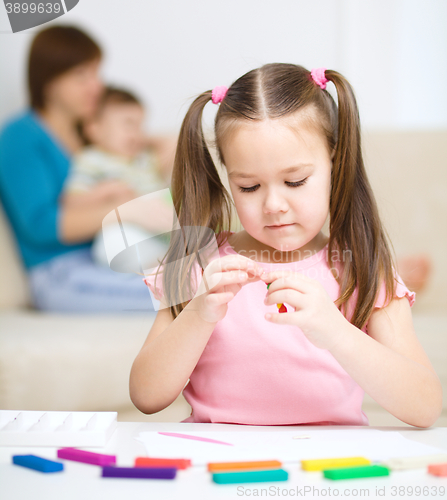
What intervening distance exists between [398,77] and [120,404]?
1.63 meters

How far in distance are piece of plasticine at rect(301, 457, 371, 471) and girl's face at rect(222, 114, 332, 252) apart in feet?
0.84

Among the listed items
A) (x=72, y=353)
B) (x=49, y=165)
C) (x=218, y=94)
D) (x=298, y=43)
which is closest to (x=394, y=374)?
(x=218, y=94)

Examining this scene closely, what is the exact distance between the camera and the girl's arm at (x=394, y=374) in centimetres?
51

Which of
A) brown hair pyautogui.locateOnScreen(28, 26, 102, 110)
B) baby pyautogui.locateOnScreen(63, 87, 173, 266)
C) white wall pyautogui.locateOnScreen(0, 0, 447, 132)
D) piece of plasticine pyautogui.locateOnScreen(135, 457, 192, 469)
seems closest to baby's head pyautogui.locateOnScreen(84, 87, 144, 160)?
baby pyautogui.locateOnScreen(63, 87, 173, 266)

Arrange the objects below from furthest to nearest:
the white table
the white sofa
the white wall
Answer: the white wall < the white sofa < the white table

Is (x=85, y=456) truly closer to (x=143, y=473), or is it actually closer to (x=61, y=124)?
(x=143, y=473)

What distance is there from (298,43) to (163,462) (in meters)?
1.64

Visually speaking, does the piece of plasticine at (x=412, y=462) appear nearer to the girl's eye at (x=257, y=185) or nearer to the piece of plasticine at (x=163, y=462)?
the piece of plasticine at (x=163, y=462)

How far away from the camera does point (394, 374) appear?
1.74 ft

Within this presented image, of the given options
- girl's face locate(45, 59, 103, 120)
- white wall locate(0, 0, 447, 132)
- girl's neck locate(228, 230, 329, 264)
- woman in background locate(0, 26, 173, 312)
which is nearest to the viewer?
girl's neck locate(228, 230, 329, 264)

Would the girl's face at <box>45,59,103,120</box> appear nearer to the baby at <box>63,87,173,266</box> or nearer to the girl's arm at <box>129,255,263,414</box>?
the baby at <box>63,87,173,266</box>

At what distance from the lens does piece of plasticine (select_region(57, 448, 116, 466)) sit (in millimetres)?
389

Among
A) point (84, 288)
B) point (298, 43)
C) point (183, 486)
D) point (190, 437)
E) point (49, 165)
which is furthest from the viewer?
point (298, 43)

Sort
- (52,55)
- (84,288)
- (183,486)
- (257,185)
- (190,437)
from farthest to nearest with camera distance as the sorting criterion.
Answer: (52,55), (84,288), (257,185), (190,437), (183,486)
